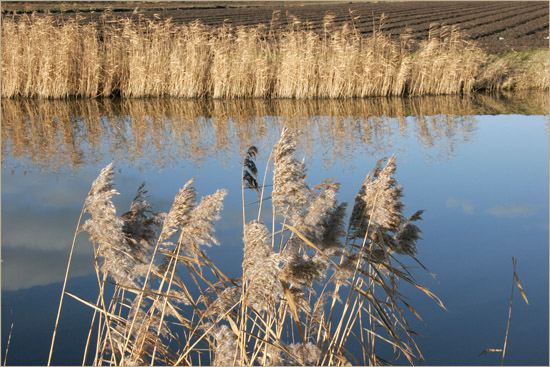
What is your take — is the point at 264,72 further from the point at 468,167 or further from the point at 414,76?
the point at 468,167

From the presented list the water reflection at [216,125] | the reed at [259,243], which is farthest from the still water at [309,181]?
the reed at [259,243]

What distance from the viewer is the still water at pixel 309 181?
4070 millimetres

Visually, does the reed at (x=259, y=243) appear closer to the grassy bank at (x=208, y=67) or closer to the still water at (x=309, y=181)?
the still water at (x=309, y=181)

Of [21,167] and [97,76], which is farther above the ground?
[97,76]

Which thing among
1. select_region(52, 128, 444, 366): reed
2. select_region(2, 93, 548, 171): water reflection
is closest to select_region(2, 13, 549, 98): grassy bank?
select_region(2, 93, 548, 171): water reflection

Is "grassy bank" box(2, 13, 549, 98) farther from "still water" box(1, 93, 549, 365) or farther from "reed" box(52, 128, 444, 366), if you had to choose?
"reed" box(52, 128, 444, 366)

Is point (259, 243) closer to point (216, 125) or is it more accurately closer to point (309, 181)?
point (309, 181)

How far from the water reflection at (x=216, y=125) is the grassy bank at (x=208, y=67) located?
0.33 m

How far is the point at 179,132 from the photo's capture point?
10109mm

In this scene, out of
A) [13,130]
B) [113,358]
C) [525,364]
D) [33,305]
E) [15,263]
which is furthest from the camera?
[13,130]

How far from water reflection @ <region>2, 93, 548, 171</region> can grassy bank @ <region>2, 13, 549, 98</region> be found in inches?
12.9

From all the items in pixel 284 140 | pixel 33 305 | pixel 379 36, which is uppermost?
pixel 379 36

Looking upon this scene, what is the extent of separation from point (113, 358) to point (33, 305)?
7.41 feet

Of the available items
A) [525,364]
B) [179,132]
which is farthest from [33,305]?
[179,132]
